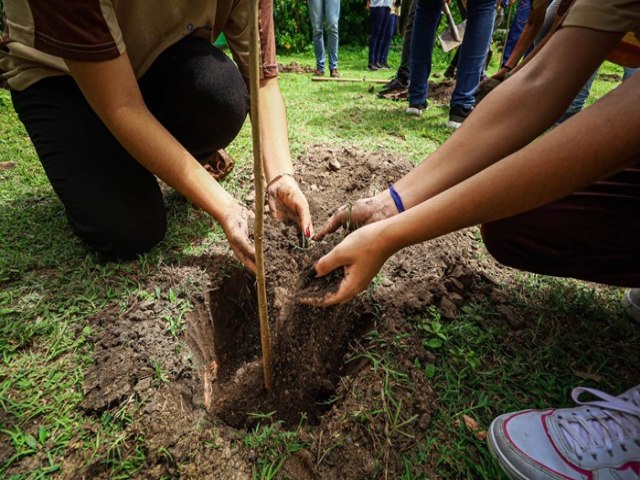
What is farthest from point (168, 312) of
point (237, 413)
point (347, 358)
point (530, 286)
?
point (530, 286)

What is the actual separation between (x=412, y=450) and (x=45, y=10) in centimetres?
177

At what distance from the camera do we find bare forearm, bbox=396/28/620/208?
3.77ft

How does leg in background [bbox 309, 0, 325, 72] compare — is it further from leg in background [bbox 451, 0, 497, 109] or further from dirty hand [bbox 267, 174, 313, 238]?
dirty hand [bbox 267, 174, 313, 238]

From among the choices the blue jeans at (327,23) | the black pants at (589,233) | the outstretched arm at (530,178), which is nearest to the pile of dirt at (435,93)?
the blue jeans at (327,23)

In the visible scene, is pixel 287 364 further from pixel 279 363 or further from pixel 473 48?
pixel 473 48

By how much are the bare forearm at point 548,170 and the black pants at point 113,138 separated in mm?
1310

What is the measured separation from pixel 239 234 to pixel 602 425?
1275 millimetres

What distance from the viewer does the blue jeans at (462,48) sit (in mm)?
3186

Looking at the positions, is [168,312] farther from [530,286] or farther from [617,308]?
[617,308]

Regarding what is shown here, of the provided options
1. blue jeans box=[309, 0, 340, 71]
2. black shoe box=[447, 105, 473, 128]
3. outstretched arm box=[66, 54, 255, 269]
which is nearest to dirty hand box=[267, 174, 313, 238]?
outstretched arm box=[66, 54, 255, 269]

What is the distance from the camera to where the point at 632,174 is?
4.21 feet

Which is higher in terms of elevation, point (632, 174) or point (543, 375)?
point (632, 174)

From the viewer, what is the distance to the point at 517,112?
131 cm

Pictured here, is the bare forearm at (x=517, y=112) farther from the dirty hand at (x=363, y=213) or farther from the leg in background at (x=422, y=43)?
the leg in background at (x=422, y=43)
